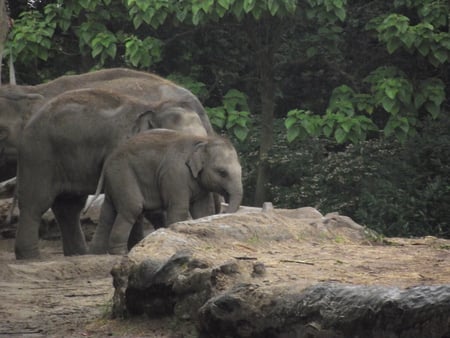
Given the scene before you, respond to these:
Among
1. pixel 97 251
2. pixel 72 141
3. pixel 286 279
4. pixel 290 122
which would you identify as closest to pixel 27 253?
pixel 97 251

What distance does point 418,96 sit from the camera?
17672mm

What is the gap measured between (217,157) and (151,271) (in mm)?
5229

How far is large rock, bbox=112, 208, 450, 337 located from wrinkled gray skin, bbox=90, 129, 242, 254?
10.7ft

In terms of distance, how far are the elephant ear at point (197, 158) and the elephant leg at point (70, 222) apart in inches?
75.8

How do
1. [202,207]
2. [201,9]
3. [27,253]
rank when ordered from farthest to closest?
1. [201,9]
2. [27,253]
3. [202,207]

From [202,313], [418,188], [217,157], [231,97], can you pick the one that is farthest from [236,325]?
[231,97]

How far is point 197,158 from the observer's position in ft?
42.9

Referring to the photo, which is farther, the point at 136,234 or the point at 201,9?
the point at 201,9

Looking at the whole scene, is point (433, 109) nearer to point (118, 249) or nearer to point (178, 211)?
point (178, 211)

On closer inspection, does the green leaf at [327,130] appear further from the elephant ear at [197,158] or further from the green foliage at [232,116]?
the elephant ear at [197,158]

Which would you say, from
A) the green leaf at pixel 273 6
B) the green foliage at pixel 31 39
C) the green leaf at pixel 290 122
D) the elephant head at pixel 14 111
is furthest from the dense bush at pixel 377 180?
the elephant head at pixel 14 111

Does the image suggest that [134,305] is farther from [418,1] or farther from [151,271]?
[418,1]

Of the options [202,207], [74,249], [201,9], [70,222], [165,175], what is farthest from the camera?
[201,9]

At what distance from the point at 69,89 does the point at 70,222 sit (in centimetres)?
157
